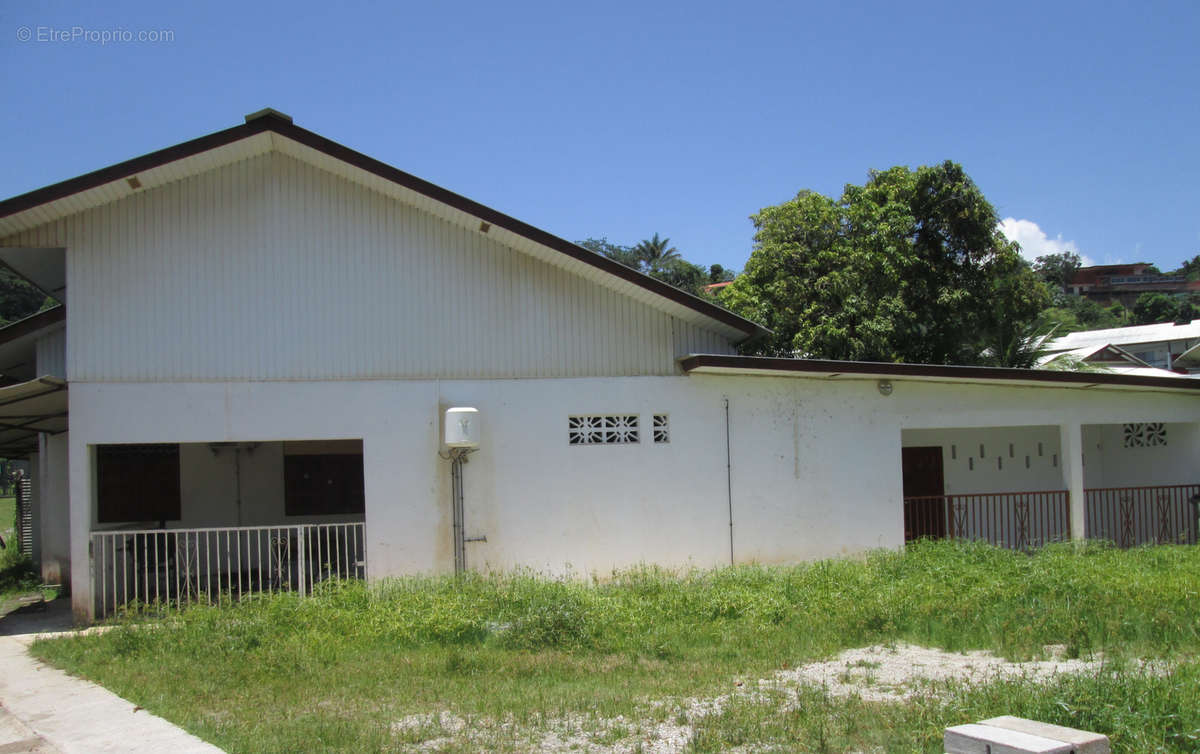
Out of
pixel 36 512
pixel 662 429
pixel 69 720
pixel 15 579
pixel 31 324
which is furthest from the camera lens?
pixel 36 512

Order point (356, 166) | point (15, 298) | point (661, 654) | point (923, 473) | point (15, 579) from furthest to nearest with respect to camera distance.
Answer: point (15, 298) < point (923, 473) < point (15, 579) < point (356, 166) < point (661, 654)

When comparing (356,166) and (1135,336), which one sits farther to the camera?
(1135,336)

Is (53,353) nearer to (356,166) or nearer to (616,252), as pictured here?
(356,166)

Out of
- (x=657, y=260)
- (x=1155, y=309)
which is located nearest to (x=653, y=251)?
(x=657, y=260)

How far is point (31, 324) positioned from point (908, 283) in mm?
17447

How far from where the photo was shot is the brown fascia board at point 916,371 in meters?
12.0

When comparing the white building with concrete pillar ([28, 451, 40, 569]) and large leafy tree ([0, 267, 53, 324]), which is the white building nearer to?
concrete pillar ([28, 451, 40, 569])

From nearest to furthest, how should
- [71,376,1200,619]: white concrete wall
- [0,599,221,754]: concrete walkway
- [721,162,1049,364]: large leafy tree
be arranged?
[0,599,221,754]: concrete walkway
[71,376,1200,619]: white concrete wall
[721,162,1049,364]: large leafy tree

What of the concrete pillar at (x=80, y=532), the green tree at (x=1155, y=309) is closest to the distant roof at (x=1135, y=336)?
the green tree at (x=1155, y=309)

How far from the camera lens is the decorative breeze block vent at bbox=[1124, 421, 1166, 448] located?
15.9 metres

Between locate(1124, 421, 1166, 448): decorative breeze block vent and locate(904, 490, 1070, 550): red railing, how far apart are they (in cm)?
163

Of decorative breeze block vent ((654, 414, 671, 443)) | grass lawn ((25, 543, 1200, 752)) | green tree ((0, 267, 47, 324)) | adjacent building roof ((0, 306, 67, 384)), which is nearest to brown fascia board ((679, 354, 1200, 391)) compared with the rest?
decorative breeze block vent ((654, 414, 671, 443))

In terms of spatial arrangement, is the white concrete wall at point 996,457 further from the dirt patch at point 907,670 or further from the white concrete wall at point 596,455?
the dirt patch at point 907,670

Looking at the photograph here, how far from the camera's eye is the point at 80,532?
10695 millimetres
